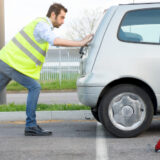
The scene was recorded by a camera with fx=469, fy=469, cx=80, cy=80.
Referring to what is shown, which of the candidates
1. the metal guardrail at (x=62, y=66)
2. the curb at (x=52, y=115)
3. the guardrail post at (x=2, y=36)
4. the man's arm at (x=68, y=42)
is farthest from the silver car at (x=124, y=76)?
the metal guardrail at (x=62, y=66)

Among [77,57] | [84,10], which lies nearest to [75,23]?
[84,10]

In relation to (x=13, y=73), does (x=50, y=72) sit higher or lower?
lower

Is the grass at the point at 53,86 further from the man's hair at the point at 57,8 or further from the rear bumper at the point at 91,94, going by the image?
the rear bumper at the point at 91,94

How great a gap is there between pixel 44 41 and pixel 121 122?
1.45 metres

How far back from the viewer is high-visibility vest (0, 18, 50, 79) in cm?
604

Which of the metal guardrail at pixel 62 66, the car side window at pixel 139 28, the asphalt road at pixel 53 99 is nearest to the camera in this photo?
the car side window at pixel 139 28

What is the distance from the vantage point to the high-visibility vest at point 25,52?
604 centimetres

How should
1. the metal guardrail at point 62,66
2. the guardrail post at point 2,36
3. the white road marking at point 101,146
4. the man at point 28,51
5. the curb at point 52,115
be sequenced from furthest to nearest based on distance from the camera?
the metal guardrail at point 62,66
the guardrail post at point 2,36
the curb at point 52,115
the man at point 28,51
the white road marking at point 101,146

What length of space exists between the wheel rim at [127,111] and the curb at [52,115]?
2189 mm

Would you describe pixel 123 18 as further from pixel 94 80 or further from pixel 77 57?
pixel 77 57

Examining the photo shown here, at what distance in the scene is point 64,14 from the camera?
20.1 feet

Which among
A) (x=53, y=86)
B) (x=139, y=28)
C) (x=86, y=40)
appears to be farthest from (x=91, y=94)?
(x=53, y=86)

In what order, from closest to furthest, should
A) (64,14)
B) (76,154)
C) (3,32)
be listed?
(76,154)
(64,14)
(3,32)

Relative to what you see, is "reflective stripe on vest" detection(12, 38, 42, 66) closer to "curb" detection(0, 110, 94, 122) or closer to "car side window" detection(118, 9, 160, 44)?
"car side window" detection(118, 9, 160, 44)
